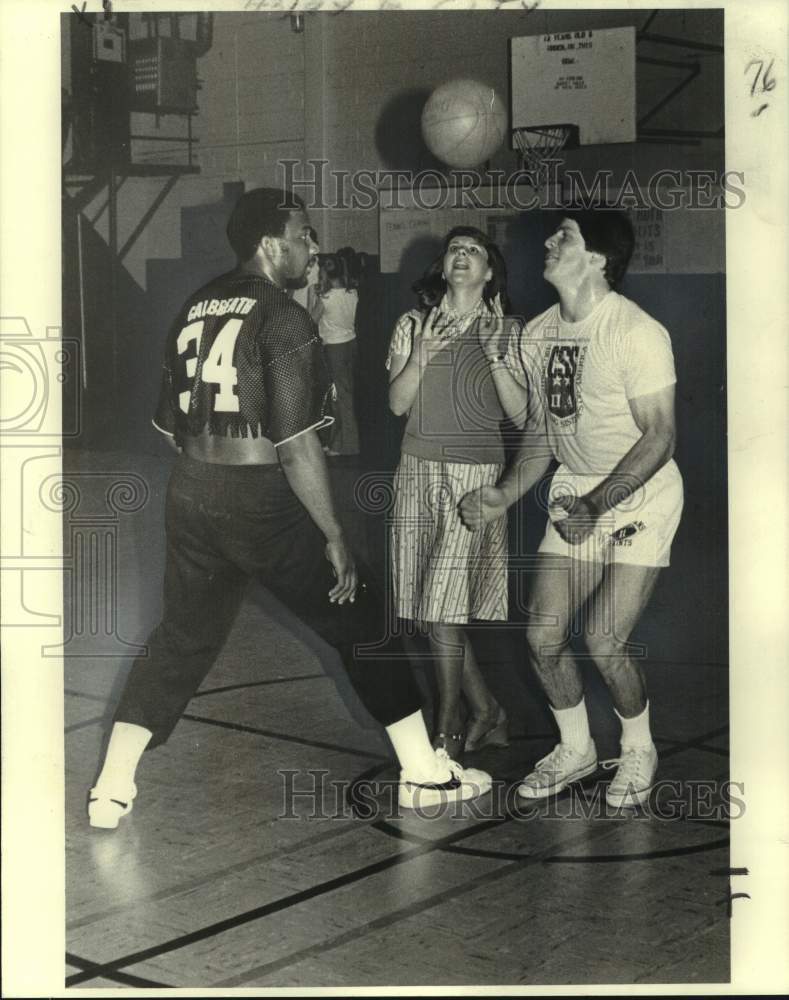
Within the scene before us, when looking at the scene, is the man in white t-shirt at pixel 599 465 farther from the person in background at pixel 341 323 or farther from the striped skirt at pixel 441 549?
the person in background at pixel 341 323

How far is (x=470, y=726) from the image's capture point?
248 inches

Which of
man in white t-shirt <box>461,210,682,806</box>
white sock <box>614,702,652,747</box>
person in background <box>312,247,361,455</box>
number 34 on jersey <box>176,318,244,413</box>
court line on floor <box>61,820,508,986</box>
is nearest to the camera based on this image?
court line on floor <box>61,820,508,986</box>

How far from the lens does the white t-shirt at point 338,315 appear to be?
247 inches

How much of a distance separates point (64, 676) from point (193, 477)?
842mm

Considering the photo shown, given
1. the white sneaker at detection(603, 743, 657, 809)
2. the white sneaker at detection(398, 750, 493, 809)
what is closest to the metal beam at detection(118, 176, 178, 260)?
the white sneaker at detection(398, 750, 493, 809)

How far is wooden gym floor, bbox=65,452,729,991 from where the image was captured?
4.67m

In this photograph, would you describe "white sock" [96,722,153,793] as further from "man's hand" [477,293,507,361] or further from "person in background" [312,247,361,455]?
"man's hand" [477,293,507,361]

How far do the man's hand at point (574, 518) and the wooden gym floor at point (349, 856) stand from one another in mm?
608

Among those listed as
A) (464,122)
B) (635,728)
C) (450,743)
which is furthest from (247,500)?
(464,122)

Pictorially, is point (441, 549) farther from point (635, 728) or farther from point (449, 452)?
point (635, 728)

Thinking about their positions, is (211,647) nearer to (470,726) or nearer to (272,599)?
(470,726)

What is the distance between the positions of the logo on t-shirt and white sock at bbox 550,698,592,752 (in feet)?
3.70

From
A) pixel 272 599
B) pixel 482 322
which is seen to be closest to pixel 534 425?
pixel 482 322

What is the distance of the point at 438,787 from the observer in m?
5.70
